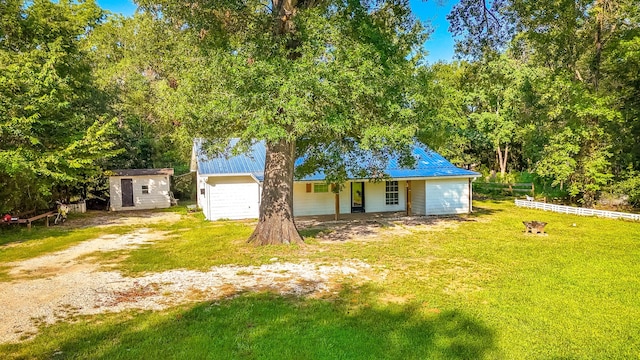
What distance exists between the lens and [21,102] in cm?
1432

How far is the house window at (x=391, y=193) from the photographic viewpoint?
2128 cm

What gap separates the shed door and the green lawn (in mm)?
14228

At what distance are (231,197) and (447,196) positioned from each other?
1082 centimetres

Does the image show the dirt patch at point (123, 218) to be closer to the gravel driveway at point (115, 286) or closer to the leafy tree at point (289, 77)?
the gravel driveway at point (115, 286)

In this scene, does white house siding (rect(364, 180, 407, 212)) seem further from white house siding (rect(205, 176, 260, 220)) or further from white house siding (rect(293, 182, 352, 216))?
white house siding (rect(205, 176, 260, 220))

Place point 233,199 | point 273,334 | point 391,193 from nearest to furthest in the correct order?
point 273,334 → point 233,199 → point 391,193

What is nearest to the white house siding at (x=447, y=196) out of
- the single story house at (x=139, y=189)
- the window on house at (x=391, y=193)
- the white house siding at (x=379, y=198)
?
the white house siding at (x=379, y=198)

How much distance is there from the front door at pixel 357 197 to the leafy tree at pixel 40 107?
11844 millimetres

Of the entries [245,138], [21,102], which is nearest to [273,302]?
[245,138]

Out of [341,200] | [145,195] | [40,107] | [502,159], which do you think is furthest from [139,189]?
[502,159]

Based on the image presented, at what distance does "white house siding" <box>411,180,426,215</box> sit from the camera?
20344 millimetres

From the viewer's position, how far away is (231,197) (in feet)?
63.2

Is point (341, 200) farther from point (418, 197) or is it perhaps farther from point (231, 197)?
point (231, 197)

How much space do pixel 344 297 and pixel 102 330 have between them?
405 centimetres
